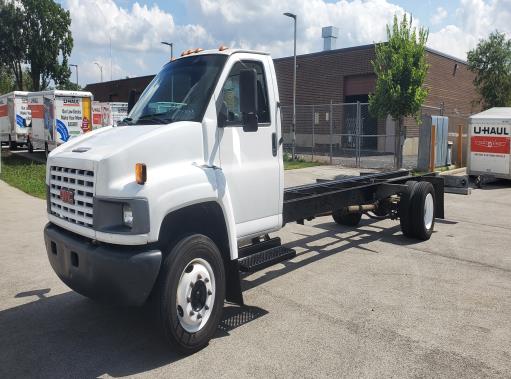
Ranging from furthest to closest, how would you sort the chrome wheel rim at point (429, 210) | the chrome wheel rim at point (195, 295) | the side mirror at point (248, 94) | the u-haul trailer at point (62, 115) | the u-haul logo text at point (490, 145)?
the u-haul trailer at point (62, 115)
the u-haul logo text at point (490, 145)
the chrome wheel rim at point (429, 210)
the side mirror at point (248, 94)
the chrome wheel rim at point (195, 295)

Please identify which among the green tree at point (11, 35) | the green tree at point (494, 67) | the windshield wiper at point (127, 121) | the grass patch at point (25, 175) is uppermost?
the green tree at point (11, 35)

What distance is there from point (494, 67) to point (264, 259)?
3217cm

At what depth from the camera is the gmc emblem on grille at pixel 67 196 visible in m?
4.34

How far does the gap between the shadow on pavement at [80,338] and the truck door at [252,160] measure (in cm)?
101

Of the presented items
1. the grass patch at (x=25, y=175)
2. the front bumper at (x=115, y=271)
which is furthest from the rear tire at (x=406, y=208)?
the grass patch at (x=25, y=175)

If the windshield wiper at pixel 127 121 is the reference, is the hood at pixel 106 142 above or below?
below

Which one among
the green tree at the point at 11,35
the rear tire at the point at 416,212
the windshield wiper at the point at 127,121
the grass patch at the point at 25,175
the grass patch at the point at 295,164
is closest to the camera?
the windshield wiper at the point at 127,121

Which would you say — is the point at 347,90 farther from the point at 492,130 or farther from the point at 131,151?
the point at 131,151

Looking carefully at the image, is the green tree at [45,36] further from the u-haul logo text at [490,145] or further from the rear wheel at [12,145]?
the u-haul logo text at [490,145]

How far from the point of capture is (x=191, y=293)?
170 inches

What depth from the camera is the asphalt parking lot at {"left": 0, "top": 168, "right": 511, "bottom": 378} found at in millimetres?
4152

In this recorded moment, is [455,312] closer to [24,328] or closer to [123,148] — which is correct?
[123,148]

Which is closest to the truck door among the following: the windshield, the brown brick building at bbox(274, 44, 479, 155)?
the windshield

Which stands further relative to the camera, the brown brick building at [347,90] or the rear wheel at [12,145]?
the brown brick building at [347,90]
